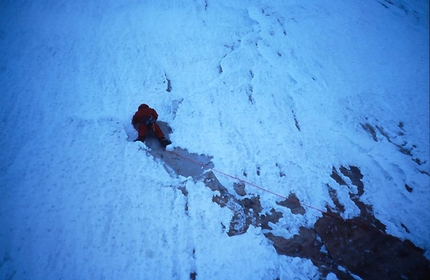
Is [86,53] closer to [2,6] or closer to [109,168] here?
[2,6]

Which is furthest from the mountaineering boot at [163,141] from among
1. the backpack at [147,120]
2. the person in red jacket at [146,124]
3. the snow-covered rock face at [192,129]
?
the backpack at [147,120]

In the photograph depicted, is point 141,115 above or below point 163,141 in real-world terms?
above

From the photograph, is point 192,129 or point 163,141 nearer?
point 163,141

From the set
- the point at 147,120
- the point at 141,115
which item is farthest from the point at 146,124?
the point at 141,115

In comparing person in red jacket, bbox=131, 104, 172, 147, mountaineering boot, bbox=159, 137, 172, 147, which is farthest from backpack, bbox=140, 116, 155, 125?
mountaineering boot, bbox=159, 137, 172, 147

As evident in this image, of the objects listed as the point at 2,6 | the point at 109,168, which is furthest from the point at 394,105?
the point at 2,6

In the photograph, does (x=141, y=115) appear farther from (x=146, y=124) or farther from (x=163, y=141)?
(x=163, y=141)

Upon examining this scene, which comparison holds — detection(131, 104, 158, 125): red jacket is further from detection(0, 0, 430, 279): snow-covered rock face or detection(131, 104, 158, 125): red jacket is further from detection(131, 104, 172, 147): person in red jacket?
detection(0, 0, 430, 279): snow-covered rock face
